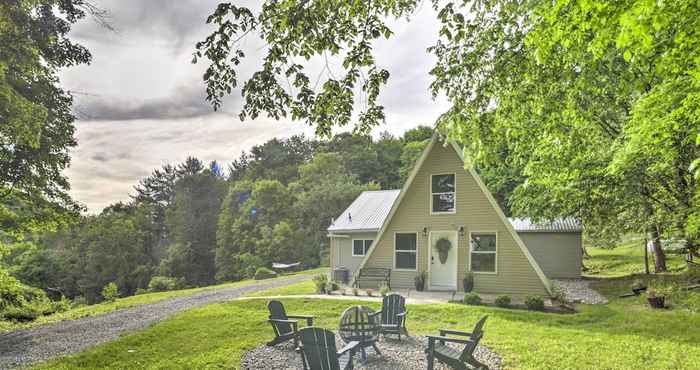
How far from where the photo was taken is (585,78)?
677 cm

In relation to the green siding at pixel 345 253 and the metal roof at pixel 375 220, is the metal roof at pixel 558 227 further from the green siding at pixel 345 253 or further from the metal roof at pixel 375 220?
the green siding at pixel 345 253

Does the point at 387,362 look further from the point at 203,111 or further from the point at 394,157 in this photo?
the point at 394,157

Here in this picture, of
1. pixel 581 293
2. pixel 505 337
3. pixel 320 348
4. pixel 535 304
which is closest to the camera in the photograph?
pixel 320 348

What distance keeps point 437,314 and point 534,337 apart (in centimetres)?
265

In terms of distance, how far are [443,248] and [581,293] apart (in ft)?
15.2

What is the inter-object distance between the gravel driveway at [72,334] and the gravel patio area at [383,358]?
400cm

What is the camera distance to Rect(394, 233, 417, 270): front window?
1507 cm

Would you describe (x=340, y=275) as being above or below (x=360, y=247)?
below

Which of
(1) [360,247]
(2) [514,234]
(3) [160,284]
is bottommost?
(3) [160,284]

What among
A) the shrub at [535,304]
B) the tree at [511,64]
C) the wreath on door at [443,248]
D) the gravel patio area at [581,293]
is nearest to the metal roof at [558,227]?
the gravel patio area at [581,293]

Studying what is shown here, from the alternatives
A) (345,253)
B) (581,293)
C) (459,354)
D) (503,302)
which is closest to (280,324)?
(459,354)

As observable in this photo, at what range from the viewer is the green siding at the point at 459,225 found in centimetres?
1334

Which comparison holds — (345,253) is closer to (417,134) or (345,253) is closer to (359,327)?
(359,327)

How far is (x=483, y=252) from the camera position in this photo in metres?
14.0
